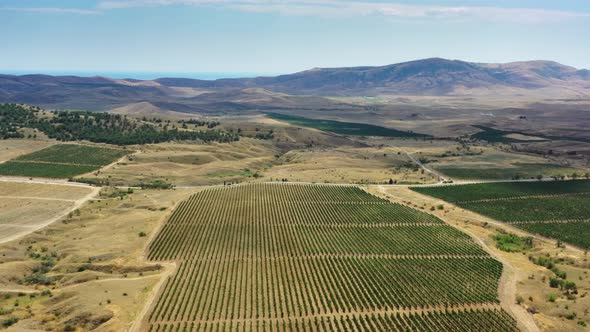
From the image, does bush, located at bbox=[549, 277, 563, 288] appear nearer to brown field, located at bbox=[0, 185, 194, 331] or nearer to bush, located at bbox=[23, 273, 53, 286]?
brown field, located at bbox=[0, 185, 194, 331]

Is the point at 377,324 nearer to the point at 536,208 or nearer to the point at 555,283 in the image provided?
the point at 555,283

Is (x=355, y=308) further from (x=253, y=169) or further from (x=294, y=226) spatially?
(x=253, y=169)

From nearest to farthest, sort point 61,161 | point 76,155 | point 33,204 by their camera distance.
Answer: point 33,204 < point 61,161 < point 76,155

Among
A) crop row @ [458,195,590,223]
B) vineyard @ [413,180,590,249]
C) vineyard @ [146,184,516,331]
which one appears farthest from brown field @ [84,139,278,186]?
crop row @ [458,195,590,223]

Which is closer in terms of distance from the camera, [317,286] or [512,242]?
[317,286]

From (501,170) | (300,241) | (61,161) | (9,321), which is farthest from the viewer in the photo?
(501,170)

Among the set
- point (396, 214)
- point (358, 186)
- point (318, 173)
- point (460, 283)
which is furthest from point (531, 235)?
point (318, 173)

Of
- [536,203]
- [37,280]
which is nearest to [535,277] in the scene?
[536,203]

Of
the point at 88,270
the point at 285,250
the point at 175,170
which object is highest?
the point at 175,170
